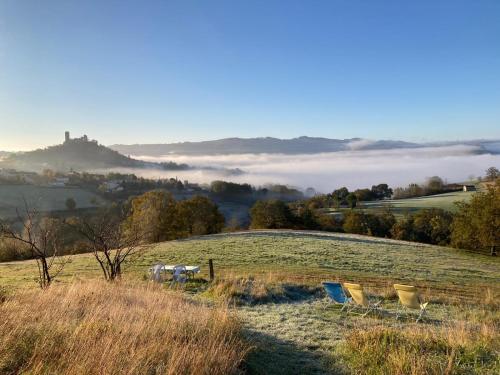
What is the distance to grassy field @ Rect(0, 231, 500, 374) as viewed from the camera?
7.41 m

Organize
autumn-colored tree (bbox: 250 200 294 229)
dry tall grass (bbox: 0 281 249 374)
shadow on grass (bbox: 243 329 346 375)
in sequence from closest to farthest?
1. dry tall grass (bbox: 0 281 249 374)
2. shadow on grass (bbox: 243 329 346 375)
3. autumn-colored tree (bbox: 250 200 294 229)

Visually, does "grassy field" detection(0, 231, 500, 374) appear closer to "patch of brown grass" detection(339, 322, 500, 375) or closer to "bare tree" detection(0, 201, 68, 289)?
"patch of brown grass" detection(339, 322, 500, 375)

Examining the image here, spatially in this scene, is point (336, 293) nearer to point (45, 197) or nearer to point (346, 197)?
point (45, 197)

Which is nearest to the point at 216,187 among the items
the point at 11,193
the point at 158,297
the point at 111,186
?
the point at 111,186

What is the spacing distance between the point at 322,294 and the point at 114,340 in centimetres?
1144

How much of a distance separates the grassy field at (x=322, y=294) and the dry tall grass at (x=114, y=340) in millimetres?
803

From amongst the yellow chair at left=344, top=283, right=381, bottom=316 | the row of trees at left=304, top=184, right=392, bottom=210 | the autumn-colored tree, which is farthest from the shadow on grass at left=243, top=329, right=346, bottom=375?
the row of trees at left=304, top=184, right=392, bottom=210

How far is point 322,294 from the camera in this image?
52.7 feet

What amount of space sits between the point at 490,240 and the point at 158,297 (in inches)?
1728

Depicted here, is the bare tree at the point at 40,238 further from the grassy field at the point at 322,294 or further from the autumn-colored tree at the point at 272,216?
the autumn-colored tree at the point at 272,216

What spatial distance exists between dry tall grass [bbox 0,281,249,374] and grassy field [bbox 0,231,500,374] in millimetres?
803

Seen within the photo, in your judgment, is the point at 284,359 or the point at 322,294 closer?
the point at 284,359

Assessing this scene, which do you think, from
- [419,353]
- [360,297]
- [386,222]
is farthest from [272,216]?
[419,353]

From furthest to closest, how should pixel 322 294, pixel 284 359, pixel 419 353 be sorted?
pixel 322 294
pixel 284 359
pixel 419 353
